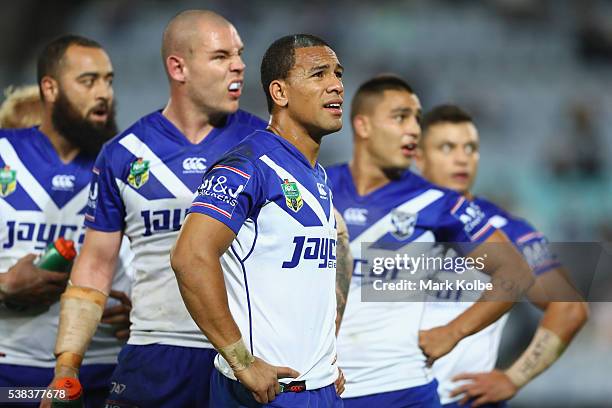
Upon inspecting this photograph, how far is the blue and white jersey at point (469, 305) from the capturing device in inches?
256

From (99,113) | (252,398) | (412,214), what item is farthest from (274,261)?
(99,113)

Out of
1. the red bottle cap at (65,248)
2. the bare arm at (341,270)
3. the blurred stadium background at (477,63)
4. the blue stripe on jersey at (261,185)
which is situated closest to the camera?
the blue stripe on jersey at (261,185)

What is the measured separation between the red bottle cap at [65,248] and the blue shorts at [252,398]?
160 cm

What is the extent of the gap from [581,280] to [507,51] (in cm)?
650

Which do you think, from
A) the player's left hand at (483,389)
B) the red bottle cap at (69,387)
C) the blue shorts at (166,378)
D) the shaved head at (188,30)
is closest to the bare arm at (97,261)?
the blue shorts at (166,378)

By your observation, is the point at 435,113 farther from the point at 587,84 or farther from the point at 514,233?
the point at 587,84

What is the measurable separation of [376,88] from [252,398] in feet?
10.1

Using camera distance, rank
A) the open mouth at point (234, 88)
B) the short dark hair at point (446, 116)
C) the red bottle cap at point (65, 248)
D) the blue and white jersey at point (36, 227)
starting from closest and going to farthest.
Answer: the open mouth at point (234, 88) → the red bottle cap at point (65, 248) → the blue and white jersey at point (36, 227) → the short dark hair at point (446, 116)

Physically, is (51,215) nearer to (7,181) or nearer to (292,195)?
(7,181)

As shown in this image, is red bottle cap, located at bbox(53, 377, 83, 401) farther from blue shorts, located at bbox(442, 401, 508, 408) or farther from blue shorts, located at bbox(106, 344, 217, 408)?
blue shorts, located at bbox(442, 401, 508, 408)

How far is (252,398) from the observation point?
13.8ft

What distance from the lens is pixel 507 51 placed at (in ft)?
47.5

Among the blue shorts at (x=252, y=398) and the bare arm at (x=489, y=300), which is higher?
the bare arm at (x=489, y=300)

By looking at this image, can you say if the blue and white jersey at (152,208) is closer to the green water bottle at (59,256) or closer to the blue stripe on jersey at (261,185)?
the green water bottle at (59,256)
